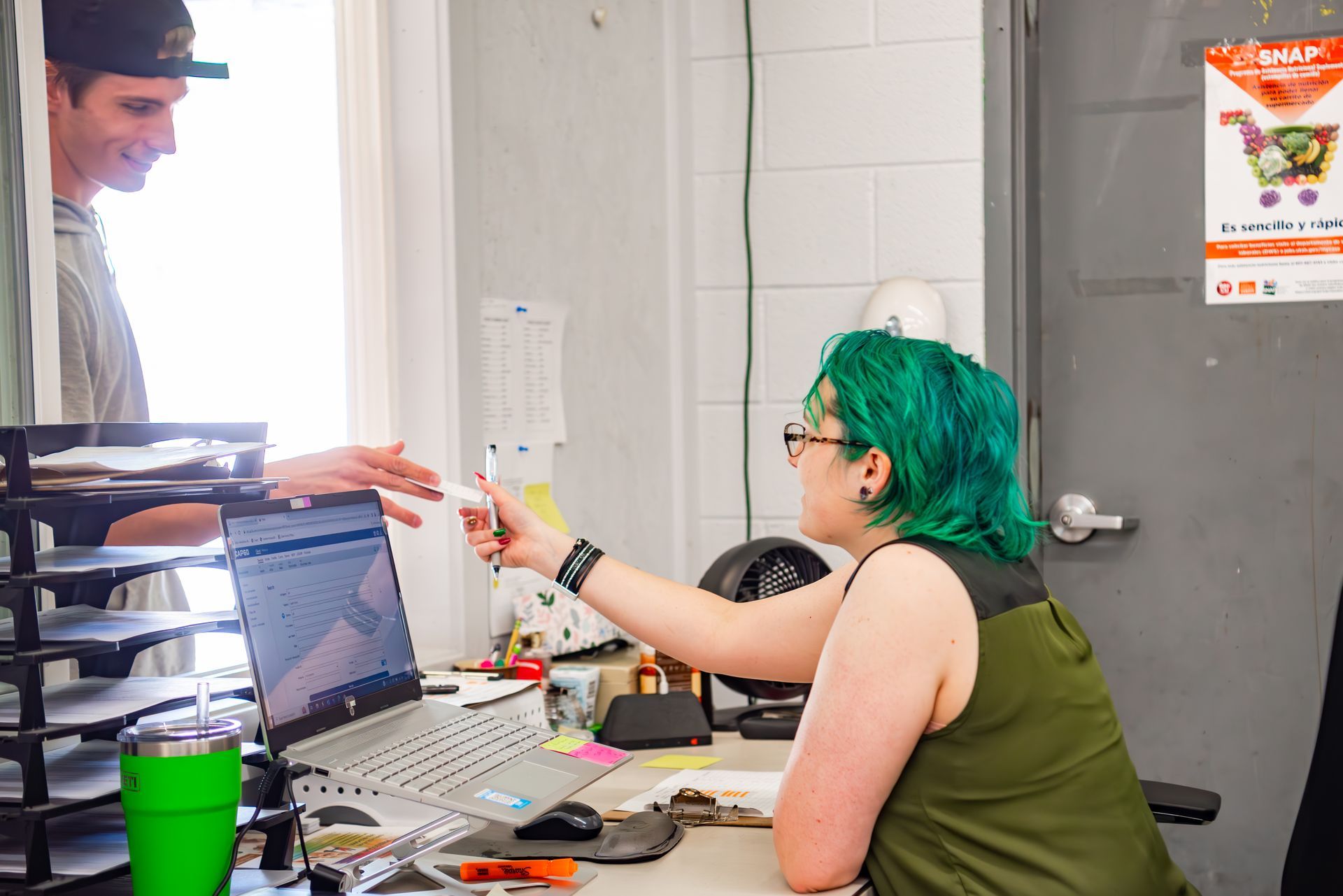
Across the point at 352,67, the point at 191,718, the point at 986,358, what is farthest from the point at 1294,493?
the point at 191,718

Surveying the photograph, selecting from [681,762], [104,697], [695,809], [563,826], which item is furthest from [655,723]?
[104,697]

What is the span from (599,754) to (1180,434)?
5.20ft

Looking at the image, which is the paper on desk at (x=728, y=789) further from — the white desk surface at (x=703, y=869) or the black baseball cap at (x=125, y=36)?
the black baseball cap at (x=125, y=36)

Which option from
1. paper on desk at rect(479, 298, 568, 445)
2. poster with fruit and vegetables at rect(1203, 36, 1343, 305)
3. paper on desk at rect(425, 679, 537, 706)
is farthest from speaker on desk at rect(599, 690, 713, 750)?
Result: poster with fruit and vegetables at rect(1203, 36, 1343, 305)

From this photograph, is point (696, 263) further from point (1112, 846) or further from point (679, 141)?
point (1112, 846)

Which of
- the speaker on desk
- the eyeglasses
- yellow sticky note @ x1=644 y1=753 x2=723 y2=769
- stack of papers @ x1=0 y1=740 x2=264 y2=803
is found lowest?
yellow sticky note @ x1=644 y1=753 x2=723 y2=769

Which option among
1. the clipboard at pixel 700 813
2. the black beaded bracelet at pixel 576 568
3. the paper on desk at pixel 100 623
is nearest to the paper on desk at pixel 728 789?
the clipboard at pixel 700 813

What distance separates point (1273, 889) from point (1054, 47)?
1827 millimetres

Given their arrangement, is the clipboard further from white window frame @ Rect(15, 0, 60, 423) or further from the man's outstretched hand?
white window frame @ Rect(15, 0, 60, 423)

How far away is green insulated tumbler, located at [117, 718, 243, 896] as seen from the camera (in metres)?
0.99

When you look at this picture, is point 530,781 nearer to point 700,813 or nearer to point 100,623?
point 700,813

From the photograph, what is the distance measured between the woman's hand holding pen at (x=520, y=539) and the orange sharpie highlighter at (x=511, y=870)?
1.65 feet

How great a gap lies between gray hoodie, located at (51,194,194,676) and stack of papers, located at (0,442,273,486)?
0.21 metres

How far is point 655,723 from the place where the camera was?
1829mm
